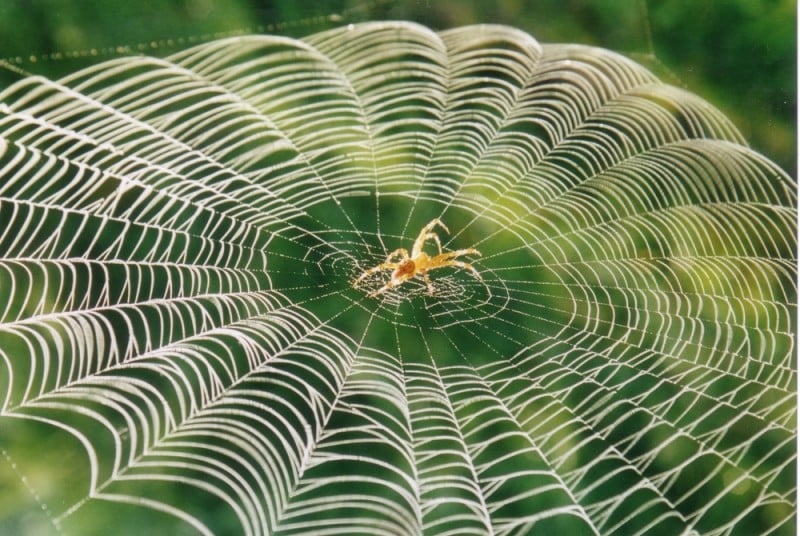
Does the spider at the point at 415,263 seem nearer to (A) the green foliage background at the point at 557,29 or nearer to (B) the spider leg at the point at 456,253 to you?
(B) the spider leg at the point at 456,253

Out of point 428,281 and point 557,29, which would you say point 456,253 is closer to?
point 428,281

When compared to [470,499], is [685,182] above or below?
above

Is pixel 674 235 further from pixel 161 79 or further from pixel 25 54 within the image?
pixel 25 54

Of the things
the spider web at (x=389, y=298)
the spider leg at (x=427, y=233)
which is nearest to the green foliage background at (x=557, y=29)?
the spider web at (x=389, y=298)

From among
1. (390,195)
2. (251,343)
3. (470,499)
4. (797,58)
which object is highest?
(797,58)

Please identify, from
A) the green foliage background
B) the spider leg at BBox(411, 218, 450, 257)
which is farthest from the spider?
the green foliage background

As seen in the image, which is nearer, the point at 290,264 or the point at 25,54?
the point at 25,54

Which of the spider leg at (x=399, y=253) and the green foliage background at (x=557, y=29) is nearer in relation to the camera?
the green foliage background at (x=557, y=29)

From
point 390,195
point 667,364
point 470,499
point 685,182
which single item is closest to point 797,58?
point 685,182
